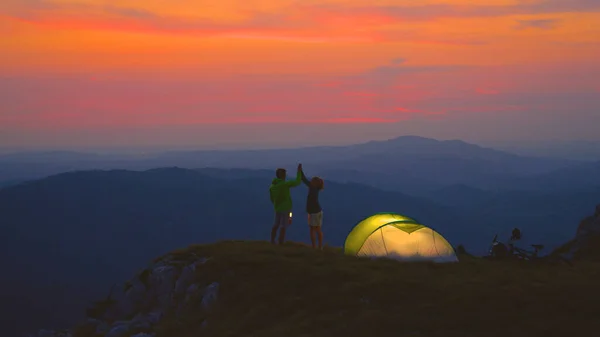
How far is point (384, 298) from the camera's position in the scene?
67.4 feet

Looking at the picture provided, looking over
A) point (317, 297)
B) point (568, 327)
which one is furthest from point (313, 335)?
point (568, 327)

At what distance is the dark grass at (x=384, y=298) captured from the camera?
17719mm

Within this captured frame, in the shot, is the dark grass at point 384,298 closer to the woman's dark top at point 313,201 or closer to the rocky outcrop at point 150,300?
the rocky outcrop at point 150,300

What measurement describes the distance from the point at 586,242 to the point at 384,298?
2585 centimetres

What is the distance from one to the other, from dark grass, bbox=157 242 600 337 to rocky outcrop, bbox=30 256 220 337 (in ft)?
1.73

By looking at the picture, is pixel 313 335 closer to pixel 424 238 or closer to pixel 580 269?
pixel 424 238

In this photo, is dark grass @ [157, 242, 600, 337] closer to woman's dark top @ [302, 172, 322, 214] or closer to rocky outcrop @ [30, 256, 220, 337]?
rocky outcrop @ [30, 256, 220, 337]

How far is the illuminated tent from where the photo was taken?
1053 inches

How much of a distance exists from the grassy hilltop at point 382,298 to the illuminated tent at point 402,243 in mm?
1067

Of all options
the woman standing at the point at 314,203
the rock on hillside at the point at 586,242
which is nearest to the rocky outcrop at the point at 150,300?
the woman standing at the point at 314,203

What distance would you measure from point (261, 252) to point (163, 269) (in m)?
4.75

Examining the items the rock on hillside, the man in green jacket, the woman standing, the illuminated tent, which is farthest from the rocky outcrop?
the rock on hillside

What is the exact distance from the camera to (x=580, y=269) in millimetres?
25328

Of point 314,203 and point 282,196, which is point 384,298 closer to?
point 314,203
